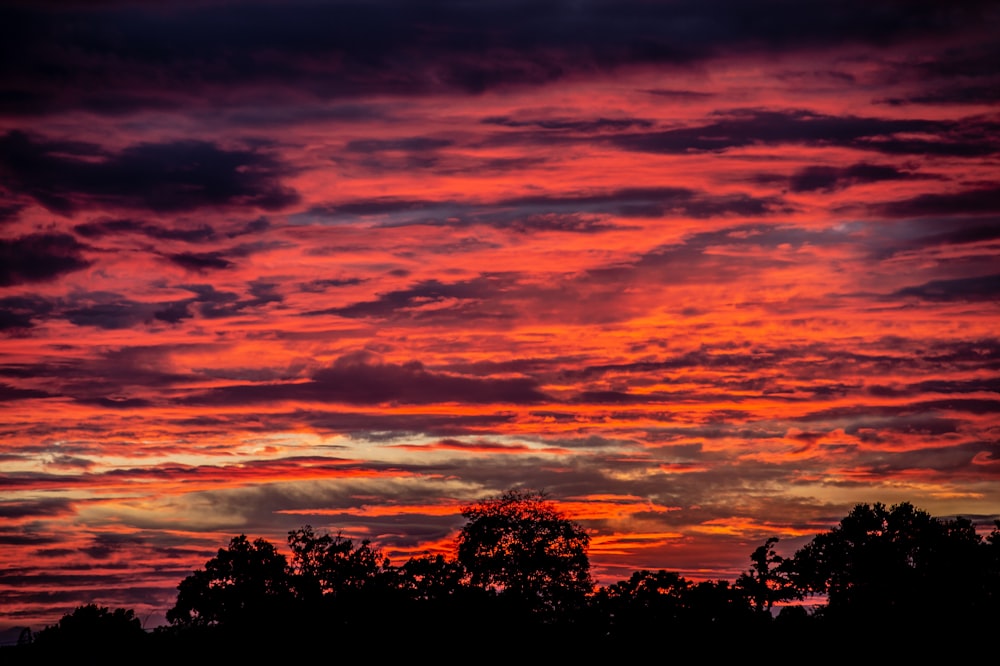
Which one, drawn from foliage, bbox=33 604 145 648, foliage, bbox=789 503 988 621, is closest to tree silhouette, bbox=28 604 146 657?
foliage, bbox=33 604 145 648

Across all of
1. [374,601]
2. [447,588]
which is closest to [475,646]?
[374,601]

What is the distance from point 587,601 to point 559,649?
27.9 metres

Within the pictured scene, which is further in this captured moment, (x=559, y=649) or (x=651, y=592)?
(x=651, y=592)

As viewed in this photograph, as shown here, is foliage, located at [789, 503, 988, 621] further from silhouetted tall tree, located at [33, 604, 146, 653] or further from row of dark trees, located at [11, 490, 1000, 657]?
silhouetted tall tree, located at [33, 604, 146, 653]

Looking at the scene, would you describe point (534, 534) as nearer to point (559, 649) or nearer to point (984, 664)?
point (559, 649)

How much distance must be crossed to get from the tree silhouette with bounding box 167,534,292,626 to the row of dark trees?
4.7 inches

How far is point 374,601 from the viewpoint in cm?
7625

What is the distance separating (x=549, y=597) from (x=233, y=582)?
27.3m

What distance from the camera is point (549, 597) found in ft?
336

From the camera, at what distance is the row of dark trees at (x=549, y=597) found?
2763 inches

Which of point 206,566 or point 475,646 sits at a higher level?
point 206,566

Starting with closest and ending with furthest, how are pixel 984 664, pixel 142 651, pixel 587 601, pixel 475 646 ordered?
pixel 984 664, pixel 475 646, pixel 142 651, pixel 587 601

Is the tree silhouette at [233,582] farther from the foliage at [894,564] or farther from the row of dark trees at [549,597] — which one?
the foliage at [894,564]

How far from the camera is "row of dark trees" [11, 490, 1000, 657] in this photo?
230 feet
